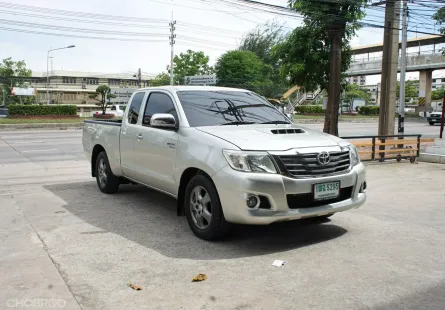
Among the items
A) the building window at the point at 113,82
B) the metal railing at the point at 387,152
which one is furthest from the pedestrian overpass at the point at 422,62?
the building window at the point at 113,82

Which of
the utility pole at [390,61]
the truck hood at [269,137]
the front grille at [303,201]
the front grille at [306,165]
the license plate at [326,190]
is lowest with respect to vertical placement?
the front grille at [303,201]

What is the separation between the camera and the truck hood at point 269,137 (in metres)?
4.58

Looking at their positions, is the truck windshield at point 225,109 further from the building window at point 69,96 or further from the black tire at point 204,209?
the building window at point 69,96

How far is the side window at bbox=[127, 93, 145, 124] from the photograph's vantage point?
651 centimetres

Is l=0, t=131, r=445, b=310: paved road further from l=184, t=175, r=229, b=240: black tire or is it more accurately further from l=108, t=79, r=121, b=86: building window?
l=108, t=79, r=121, b=86: building window

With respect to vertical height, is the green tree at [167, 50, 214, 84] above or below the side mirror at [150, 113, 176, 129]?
above

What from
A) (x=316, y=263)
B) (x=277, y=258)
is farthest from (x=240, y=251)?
(x=316, y=263)

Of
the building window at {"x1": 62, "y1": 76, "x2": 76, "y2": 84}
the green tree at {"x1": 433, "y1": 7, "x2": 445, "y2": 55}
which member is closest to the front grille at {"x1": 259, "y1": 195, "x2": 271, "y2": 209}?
the green tree at {"x1": 433, "y1": 7, "x2": 445, "y2": 55}

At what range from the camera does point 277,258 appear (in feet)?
14.5

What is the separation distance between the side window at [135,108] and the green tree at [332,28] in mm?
7774

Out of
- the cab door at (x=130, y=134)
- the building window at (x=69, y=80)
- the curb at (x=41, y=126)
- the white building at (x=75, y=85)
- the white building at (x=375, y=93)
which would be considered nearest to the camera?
the cab door at (x=130, y=134)

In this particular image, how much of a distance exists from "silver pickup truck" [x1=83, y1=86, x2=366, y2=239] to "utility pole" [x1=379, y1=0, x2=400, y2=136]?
911cm

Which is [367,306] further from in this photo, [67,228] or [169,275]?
[67,228]

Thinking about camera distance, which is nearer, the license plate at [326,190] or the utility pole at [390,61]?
the license plate at [326,190]
